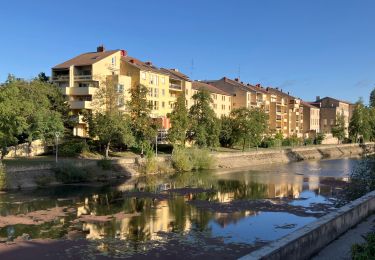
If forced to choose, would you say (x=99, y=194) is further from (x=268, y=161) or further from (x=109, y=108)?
(x=268, y=161)

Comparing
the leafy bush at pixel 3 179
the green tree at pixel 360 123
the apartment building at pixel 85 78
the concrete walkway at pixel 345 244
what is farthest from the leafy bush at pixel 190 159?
the green tree at pixel 360 123

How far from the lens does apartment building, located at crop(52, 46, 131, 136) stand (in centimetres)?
6925

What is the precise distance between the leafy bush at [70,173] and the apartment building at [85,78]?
18343 millimetres

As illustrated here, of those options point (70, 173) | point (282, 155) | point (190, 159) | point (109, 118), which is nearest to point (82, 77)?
point (109, 118)

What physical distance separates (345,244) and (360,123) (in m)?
119

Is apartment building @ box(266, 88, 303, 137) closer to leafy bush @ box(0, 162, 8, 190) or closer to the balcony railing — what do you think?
the balcony railing

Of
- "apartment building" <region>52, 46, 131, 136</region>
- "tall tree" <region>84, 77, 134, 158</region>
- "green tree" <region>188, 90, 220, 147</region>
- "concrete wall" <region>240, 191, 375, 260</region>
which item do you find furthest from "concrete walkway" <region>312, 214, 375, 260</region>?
"green tree" <region>188, 90, 220, 147</region>

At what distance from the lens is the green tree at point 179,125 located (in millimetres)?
67312

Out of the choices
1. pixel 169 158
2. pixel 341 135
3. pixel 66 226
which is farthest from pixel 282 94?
pixel 66 226

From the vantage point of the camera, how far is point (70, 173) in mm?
47625

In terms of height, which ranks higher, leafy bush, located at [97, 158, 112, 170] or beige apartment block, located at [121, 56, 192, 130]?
beige apartment block, located at [121, 56, 192, 130]

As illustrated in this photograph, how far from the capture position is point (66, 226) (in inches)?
1049

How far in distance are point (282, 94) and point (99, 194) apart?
111 m

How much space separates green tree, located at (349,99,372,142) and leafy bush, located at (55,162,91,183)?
9368cm
